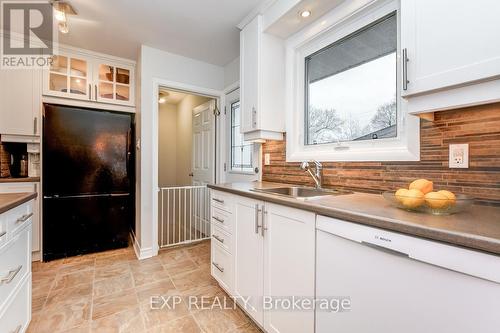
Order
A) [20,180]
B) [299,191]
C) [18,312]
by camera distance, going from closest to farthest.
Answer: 1. [18,312]
2. [299,191]
3. [20,180]

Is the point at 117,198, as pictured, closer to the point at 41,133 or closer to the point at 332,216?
the point at 41,133

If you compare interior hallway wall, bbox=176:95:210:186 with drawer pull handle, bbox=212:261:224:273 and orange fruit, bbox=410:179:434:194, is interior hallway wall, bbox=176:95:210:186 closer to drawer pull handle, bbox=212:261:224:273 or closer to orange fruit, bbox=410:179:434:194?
drawer pull handle, bbox=212:261:224:273

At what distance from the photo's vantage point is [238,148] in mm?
3133

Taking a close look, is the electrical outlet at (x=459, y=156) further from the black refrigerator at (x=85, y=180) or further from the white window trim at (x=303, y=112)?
the black refrigerator at (x=85, y=180)

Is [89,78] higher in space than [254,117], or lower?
higher

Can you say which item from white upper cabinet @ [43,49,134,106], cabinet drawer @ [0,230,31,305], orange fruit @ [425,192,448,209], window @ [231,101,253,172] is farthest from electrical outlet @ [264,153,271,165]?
white upper cabinet @ [43,49,134,106]

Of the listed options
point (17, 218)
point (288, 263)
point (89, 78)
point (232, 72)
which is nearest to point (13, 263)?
point (17, 218)

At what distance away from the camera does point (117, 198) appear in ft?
9.60

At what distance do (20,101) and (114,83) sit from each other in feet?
3.22

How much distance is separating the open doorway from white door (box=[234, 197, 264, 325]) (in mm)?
1543

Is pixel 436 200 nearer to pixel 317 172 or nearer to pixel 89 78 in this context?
pixel 317 172

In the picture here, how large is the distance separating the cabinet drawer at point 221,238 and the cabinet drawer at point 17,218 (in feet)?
4.14

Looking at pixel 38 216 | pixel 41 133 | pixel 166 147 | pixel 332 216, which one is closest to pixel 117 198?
pixel 38 216

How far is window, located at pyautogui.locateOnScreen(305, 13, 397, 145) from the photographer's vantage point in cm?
149
